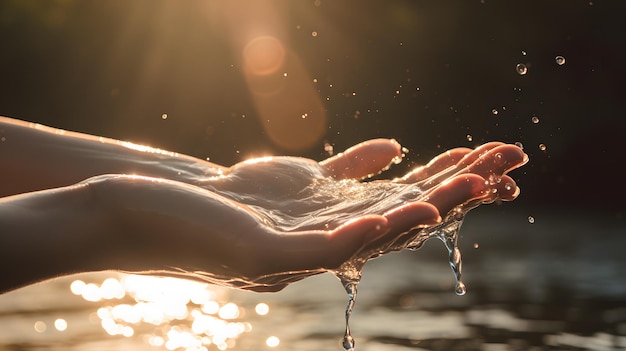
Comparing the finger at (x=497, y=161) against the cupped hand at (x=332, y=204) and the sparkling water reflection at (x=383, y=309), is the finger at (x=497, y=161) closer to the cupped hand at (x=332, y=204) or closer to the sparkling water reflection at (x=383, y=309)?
the cupped hand at (x=332, y=204)

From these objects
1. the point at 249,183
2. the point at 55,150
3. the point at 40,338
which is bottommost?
the point at 249,183

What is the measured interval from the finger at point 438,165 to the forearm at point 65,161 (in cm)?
67

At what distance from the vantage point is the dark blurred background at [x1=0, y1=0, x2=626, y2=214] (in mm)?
12484

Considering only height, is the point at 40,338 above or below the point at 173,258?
above

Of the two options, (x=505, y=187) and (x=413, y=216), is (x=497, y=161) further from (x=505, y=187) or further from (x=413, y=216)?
(x=413, y=216)

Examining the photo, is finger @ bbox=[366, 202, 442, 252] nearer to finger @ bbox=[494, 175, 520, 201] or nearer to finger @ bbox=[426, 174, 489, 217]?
finger @ bbox=[426, 174, 489, 217]

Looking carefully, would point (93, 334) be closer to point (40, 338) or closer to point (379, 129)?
point (40, 338)

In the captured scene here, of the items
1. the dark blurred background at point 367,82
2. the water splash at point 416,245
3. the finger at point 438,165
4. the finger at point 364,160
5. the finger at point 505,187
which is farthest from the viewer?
the dark blurred background at point 367,82

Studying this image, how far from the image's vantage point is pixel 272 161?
2965 millimetres

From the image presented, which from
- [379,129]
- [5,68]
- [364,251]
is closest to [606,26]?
[379,129]

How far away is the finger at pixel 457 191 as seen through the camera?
208 cm

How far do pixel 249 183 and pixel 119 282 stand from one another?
7563 millimetres

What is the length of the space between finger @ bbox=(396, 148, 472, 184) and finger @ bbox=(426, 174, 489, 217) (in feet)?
1.83

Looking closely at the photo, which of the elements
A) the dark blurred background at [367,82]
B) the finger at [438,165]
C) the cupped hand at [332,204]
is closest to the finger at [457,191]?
the cupped hand at [332,204]
